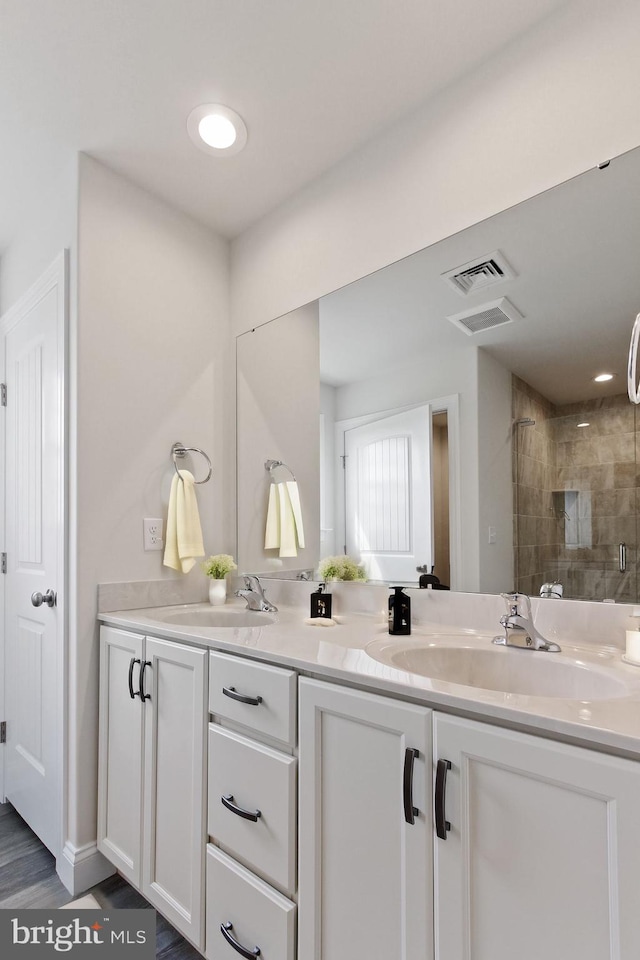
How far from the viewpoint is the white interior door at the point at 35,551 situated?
6.24 ft

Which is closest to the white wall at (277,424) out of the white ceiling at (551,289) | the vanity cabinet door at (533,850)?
the white ceiling at (551,289)

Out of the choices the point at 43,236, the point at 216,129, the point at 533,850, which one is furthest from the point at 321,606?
the point at 43,236

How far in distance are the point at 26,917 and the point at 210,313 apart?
217cm

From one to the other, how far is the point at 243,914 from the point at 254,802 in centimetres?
26

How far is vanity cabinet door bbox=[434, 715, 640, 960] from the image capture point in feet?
2.40

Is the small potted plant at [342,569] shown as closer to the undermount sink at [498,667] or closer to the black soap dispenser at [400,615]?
the black soap dispenser at [400,615]

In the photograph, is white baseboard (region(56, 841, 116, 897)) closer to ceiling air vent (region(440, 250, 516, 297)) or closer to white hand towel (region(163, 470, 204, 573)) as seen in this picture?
white hand towel (region(163, 470, 204, 573))

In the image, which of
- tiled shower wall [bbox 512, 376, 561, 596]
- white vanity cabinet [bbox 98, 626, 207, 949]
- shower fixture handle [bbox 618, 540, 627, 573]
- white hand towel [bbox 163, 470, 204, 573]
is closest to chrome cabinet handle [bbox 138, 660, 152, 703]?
white vanity cabinet [bbox 98, 626, 207, 949]

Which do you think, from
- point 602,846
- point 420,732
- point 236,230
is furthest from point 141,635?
point 236,230

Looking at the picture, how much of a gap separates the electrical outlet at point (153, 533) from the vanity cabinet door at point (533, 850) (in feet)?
4.50

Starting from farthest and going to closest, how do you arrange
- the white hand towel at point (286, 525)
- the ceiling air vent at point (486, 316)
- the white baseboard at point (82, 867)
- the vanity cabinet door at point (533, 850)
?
the white hand towel at point (286, 525), the white baseboard at point (82, 867), the ceiling air vent at point (486, 316), the vanity cabinet door at point (533, 850)

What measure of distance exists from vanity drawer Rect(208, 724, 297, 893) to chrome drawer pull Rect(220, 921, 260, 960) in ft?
0.52

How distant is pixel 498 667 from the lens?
49.4 inches

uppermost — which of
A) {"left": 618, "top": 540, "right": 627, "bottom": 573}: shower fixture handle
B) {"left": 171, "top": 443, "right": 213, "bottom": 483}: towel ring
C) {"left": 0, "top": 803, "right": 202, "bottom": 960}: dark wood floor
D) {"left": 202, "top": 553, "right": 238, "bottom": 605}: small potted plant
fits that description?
{"left": 171, "top": 443, "right": 213, "bottom": 483}: towel ring
